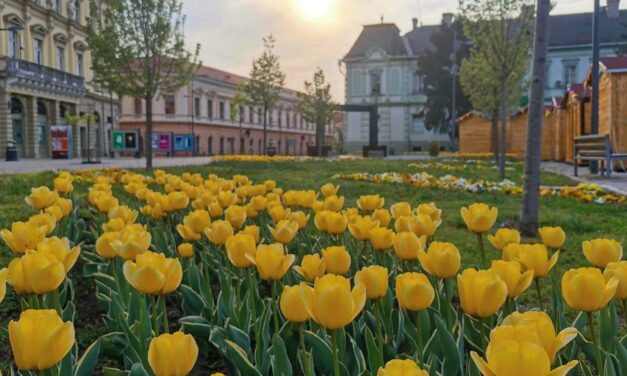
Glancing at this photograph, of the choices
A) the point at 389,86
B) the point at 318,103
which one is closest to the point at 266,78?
the point at 318,103

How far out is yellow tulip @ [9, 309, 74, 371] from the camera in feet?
3.59

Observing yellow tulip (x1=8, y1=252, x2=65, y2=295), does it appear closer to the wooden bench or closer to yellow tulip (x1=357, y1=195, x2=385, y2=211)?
yellow tulip (x1=357, y1=195, x2=385, y2=211)

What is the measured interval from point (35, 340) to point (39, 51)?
4705 centimetres

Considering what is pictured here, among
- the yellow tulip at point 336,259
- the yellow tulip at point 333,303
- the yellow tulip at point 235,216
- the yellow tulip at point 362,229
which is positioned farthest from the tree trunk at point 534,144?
the yellow tulip at point 333,303

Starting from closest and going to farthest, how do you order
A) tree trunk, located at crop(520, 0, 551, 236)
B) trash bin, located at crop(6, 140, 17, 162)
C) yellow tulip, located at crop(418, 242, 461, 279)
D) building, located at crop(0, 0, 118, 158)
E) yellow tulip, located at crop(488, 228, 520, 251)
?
yellow tulip, located at crop(418, 242, 461, 279), yellow tulip, located at crop(488, 228, 520, 251), tree trunk, located at crop(520, 0, 551, 236), trash bin, located at crop(6, 140, 17, 162), building, located at crop(0, 0, 118, 158)

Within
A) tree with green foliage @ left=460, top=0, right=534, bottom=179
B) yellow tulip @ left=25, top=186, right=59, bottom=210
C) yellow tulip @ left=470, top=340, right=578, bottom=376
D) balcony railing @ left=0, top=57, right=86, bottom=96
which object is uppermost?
balcony railing @ left=0, top=57, right=86, bottom=96

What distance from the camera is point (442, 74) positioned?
5144cm

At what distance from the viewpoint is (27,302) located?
182 centimetres

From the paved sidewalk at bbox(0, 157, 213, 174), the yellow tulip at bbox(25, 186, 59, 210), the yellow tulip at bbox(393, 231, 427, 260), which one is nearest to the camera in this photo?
the yellow tulip at bbox(393, 231, 427, 260)

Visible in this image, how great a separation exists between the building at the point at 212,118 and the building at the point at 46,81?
22.8 ft

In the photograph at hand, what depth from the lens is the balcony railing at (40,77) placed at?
36344 millimetres

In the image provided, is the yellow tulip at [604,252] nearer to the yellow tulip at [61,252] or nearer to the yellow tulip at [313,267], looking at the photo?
the yellow tulip at [313,267]

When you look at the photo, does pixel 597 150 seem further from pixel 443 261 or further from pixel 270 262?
pixel 270 262

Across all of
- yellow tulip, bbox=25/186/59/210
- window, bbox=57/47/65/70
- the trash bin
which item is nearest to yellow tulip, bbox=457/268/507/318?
yellow tulip, bbox=25/186/59/210
